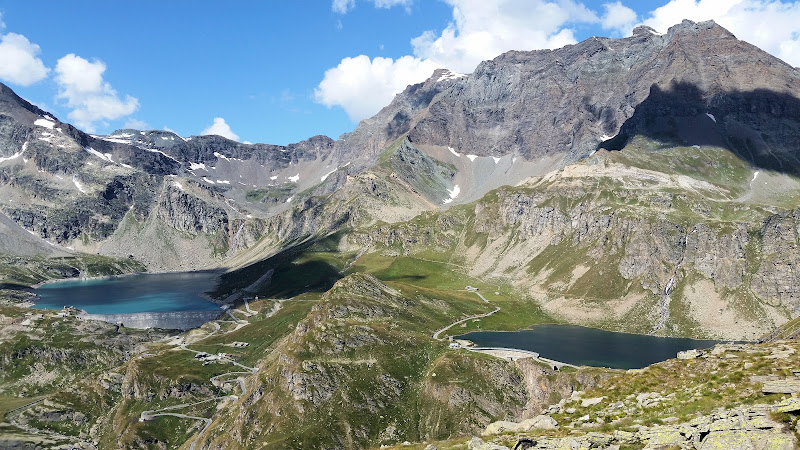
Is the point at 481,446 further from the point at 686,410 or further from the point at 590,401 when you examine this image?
the point at 686,410

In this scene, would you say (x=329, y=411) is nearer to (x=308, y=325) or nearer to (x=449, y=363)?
(x=449, y=363)

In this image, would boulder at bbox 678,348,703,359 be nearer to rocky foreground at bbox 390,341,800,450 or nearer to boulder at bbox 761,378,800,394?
rocky foreground at bbox 390,341,800,450

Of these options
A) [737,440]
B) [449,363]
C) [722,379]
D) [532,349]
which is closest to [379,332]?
[449,363]

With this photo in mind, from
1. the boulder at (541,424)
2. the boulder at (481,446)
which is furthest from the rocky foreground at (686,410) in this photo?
the boulder at (541,424)

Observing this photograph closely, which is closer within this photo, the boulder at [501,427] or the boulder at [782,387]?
the boulder at [782,387]

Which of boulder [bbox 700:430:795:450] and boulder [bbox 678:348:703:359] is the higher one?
boulder [bbox 678:348:703:359]

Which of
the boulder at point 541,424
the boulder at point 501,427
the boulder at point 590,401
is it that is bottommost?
the boulder at point 501,427

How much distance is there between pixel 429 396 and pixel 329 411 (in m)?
27.0

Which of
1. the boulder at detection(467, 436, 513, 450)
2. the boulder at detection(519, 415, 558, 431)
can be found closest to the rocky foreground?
the boulder at detection(467, 436, 513, 450)

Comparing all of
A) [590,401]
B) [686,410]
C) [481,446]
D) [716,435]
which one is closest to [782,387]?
[686,410]

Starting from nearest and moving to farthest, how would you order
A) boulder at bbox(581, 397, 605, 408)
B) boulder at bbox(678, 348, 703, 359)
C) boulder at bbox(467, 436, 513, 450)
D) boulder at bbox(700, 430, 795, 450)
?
boulder at bbox(700, 430, 795, 450) < boulder at bbox(467, 436, 513, 450) < boulder at bbox(581, 397, 605, 408) < boulder at bbox(678, 348, 703, 359)

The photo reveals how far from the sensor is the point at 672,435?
119 ft

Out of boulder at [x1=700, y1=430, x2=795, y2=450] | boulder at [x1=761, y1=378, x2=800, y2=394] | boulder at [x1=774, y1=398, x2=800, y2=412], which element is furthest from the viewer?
boulder at [x1=761, y1=378, x2=800, y2=394]

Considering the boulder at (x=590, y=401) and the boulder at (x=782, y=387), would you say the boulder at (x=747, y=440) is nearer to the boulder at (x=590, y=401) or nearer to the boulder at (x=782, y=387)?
the boulder at (x=782, y=387)
